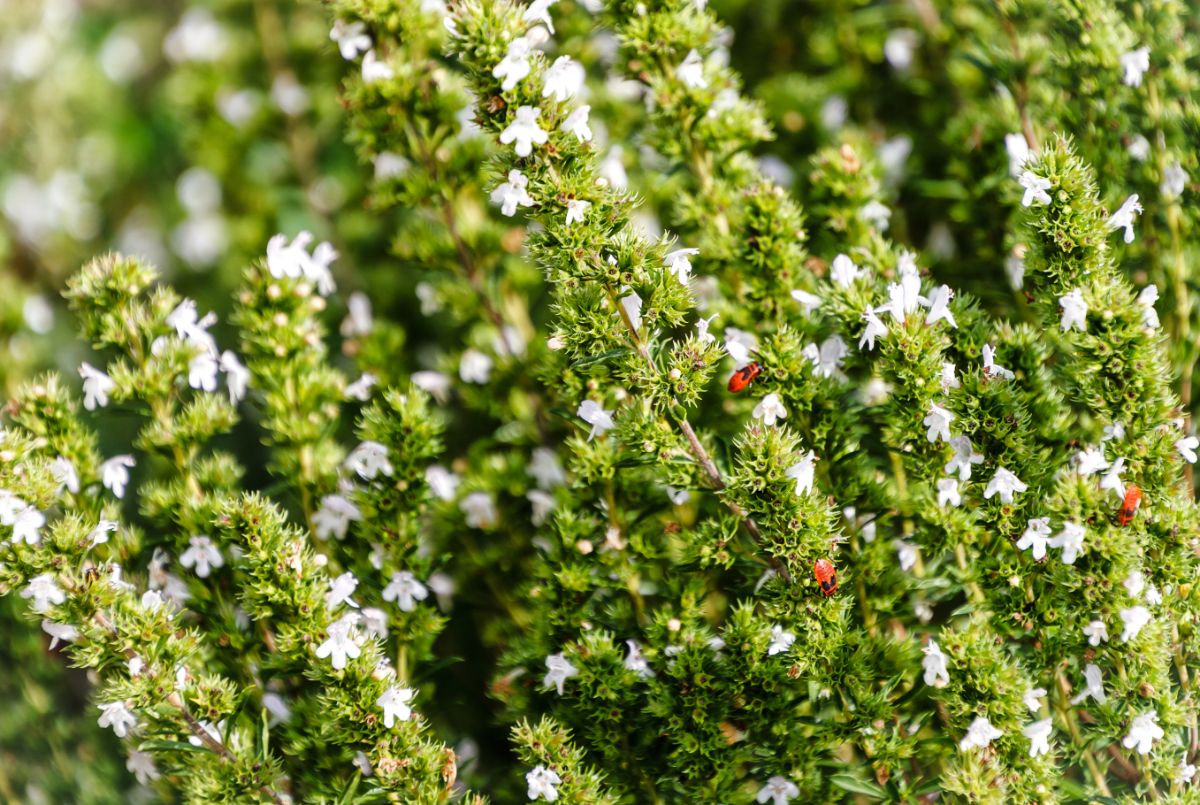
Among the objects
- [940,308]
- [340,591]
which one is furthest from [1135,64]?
[340,591]

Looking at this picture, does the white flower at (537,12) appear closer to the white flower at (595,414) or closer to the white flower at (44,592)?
the white flower at (595,414)

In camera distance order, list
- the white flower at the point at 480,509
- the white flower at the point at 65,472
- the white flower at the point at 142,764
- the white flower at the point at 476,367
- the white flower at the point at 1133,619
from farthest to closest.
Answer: the white flower at the point at 476,367
the white flower at the point at 480,509
the white flower at the point at 142,764
the white flower at the point at 65,472
the white flower at the point at 1133,619

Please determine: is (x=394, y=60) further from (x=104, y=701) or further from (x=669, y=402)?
(x=104, y=701)

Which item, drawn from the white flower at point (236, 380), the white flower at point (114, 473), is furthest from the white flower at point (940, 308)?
the white flower at point (114, 473)

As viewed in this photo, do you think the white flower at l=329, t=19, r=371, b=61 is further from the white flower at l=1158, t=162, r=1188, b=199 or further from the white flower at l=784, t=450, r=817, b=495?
the white flower at l=1158, t=162, r=1188, b=199

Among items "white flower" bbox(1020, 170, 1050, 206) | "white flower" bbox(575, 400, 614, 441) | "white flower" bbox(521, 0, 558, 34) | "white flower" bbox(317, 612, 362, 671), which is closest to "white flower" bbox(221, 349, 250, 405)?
"white flower" bbox(317, 612, 362, 671)
